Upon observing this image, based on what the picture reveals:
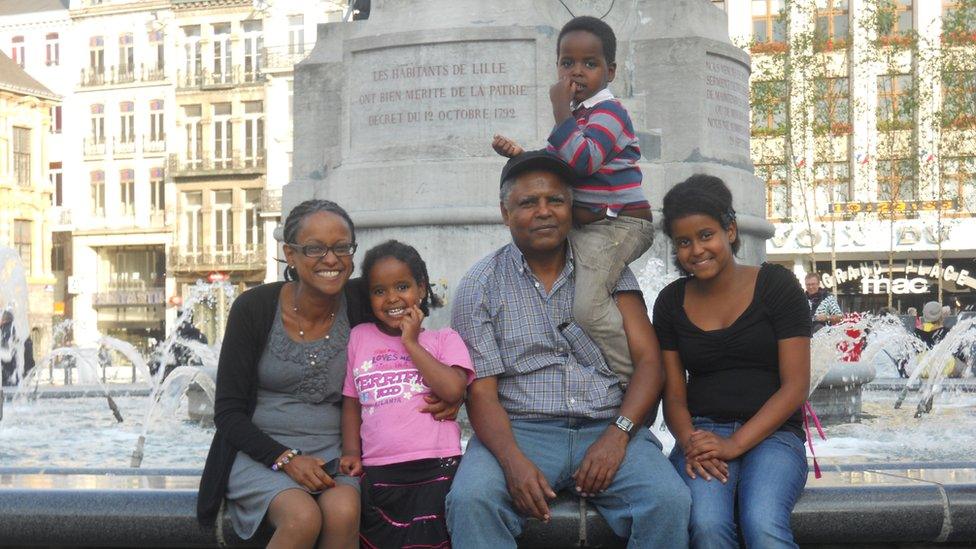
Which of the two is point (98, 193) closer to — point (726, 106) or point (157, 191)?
point (157, 191)

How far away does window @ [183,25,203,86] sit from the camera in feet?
170

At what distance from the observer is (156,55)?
52.8 meters

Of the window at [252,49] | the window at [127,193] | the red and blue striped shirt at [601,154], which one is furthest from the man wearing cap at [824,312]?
the window at [127,193]

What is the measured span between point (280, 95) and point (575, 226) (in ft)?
152

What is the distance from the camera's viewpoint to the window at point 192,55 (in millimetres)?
51691

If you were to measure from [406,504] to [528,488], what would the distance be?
16.7 inches

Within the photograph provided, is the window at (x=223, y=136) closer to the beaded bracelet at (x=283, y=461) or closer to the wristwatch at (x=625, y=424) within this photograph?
the beaded bracelet at (x=283, y=461)

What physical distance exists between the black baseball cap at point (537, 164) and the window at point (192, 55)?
161 ft

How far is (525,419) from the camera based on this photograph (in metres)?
4.26

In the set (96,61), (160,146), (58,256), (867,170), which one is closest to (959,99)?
(867,170)

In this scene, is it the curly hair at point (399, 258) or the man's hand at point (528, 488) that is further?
the curly hair at point (399, 258)

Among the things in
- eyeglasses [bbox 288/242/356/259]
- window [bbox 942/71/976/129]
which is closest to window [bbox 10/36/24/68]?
window [bbox 942/71/976/129]

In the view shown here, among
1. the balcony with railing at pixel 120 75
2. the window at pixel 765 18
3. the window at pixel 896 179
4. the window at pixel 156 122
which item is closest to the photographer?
the window at pixel 896 179


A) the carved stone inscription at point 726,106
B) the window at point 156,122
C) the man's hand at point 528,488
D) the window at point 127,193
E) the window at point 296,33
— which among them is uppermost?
the window at point 296,33
